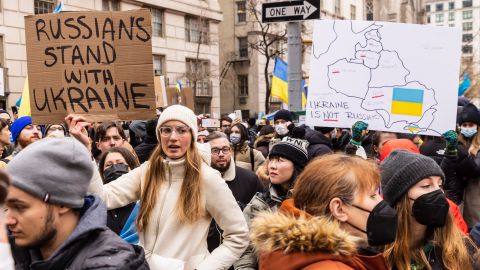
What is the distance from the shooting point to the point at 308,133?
7273mm

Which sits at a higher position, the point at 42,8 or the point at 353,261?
the point at 42,8

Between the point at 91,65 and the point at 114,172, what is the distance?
0.97m

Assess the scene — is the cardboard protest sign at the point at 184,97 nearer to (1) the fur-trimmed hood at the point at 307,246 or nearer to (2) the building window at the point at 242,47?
(1) the fur-trimmed hood at the point at 307,246

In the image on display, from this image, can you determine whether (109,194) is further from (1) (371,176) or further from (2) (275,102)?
(2) (275,102)

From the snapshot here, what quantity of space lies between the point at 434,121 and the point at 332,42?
1385 mm

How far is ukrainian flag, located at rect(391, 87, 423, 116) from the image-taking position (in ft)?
17.9

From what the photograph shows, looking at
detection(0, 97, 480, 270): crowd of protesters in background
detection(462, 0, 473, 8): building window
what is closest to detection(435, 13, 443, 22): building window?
detection(462, 0, 473, 8): building window

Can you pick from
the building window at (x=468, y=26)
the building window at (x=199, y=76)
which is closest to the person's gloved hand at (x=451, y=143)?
the building window at (x=199, y=76)

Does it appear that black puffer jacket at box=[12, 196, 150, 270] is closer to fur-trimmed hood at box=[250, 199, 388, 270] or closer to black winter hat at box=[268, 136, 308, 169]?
fur-trimmed hood at box=[250, 199, 388, 270]

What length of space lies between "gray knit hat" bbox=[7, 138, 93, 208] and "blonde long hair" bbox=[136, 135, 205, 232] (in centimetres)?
127

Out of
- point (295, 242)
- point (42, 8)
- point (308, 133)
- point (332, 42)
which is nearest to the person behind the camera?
point (295, 242)

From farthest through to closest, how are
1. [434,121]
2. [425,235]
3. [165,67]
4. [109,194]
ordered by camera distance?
[165,67] < [434,121] < [109,194] < [425,235]

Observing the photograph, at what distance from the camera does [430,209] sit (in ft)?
9.39

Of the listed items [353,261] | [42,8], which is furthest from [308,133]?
[42,8]
